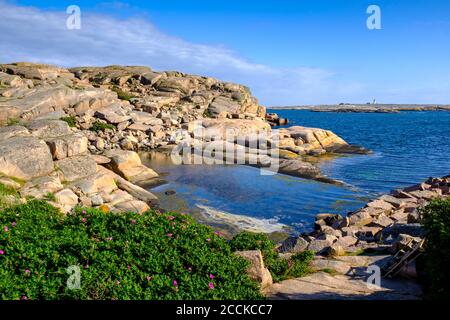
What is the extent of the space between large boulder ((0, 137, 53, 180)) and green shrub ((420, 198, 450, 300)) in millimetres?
18424

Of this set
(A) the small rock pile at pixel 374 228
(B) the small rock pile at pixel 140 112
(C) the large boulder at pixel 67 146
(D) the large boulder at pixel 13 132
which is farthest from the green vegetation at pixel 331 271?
(B) the small rock pile at pixel 140 112

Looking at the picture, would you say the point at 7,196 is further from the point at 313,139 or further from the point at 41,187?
the point at 313,139

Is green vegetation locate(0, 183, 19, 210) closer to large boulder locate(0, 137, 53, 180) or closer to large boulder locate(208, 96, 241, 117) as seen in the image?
large boulder locate(0, 137, 53, 180)

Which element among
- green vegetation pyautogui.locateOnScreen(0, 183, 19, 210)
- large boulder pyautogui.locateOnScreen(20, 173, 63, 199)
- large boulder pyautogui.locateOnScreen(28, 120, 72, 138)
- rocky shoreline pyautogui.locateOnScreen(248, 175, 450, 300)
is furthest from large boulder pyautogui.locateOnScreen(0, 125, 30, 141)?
rocky shoreline pyautogui.locateOnScreen(248, 175, 450, 300)

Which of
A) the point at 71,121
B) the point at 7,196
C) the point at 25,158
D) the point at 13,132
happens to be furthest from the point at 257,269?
the point at 71,121

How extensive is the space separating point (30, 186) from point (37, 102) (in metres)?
24.7

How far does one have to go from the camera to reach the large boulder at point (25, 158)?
19.4 metres

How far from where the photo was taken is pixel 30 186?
62.1 feet

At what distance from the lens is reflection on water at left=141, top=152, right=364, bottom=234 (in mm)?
22219

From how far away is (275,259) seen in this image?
11195 mm

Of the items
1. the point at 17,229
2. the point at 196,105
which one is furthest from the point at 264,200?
the point at 196,105

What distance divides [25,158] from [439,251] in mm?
19169

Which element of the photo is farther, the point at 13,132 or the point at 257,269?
the point at 13,132
